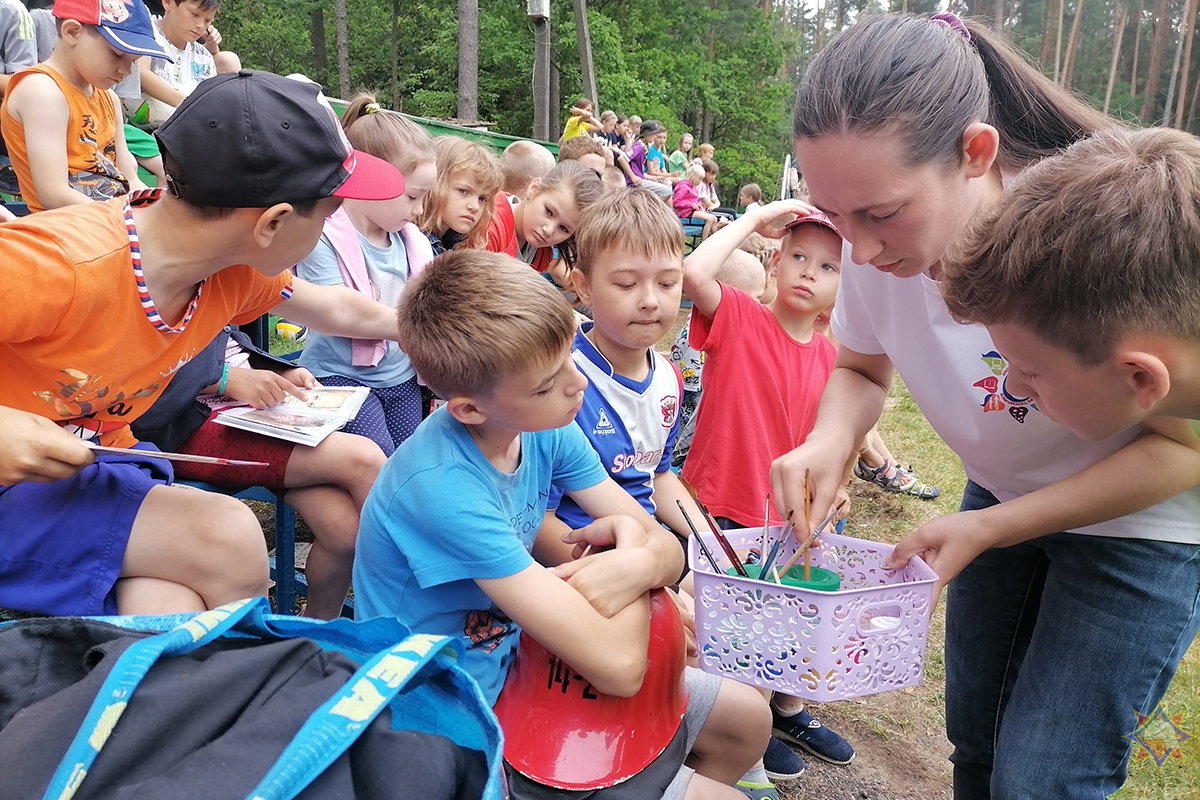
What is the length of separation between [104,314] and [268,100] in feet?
1.84

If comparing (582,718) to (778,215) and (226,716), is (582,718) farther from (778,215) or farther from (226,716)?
(778,215)

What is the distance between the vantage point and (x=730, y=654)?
142cm

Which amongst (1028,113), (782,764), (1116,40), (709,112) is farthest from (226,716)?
(1116,40)

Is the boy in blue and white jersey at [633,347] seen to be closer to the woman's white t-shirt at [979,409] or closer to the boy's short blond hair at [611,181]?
the boy's short blond hair at [611,181]

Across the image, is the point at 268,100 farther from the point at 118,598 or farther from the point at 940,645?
the point at 940,645

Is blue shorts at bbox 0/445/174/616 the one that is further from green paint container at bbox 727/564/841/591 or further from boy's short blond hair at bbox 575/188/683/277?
boy's short blond hair at bbox 575/188/683/277

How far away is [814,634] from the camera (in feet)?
4.31

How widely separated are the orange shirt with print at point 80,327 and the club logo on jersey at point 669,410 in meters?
1.34

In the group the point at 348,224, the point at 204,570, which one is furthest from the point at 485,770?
the point at 348,224

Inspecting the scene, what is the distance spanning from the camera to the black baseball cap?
1.66m

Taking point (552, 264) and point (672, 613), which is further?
point (552, 264)

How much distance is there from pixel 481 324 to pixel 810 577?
865 mm

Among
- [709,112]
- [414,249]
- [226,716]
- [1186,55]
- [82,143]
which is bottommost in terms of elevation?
[709,112]

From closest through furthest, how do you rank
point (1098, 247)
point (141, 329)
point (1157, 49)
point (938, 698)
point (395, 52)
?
point (1098, 247)
point (141, 329)
point (938, 698)
point (395, 52)
point (1157, 49)
